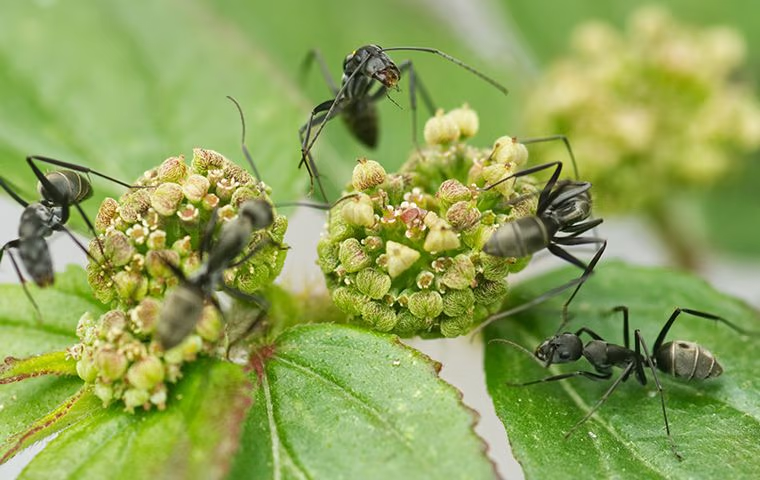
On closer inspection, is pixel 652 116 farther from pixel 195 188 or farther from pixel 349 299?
pixel 195 188

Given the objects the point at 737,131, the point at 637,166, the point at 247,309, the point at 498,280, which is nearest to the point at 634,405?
the point at 498,280

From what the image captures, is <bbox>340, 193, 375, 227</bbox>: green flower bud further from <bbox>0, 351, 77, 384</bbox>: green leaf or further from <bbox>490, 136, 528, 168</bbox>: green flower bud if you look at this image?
<bbox>0, 351, 77, 384</bbox>: green leaf

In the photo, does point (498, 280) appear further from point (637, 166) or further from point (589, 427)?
point (637, 166)

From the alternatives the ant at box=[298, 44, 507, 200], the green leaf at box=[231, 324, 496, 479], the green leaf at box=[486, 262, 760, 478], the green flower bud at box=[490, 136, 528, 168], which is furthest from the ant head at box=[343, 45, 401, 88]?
the green leaf at box=[231, 324, 496, 479]

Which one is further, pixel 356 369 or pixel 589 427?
pixel 589 427

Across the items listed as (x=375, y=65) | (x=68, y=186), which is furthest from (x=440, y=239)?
(x=68, y=186)

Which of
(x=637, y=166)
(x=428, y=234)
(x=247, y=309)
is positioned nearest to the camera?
(x=428, y=234)

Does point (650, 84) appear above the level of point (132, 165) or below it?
above

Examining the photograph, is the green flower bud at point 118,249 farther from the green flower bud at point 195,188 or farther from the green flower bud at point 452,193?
the green flower bud at point 452,193
